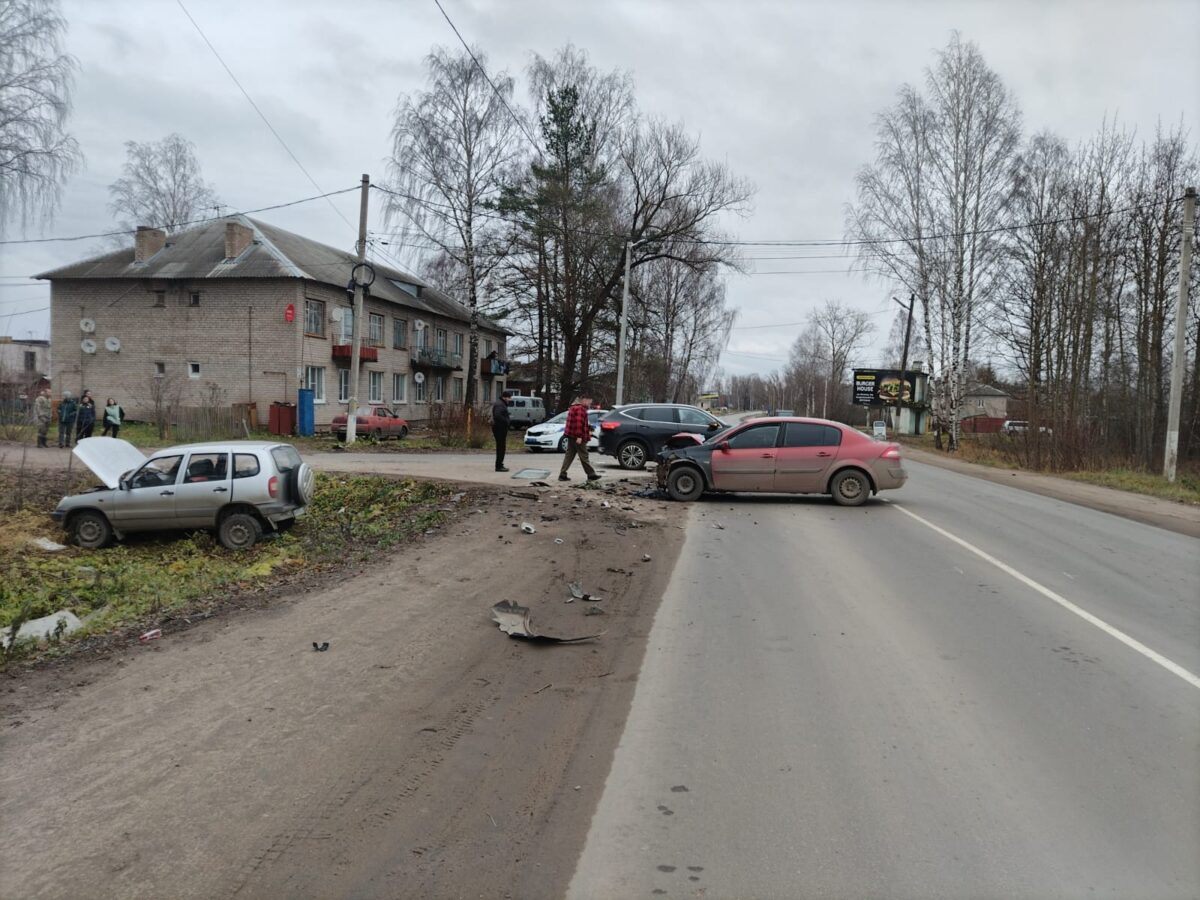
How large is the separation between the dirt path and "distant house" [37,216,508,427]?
109 feet

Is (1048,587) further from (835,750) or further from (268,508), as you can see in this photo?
(268,508)

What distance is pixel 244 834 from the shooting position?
3.49 meters

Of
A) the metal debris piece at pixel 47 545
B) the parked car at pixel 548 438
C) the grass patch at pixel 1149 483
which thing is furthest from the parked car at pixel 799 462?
the parked car at pixel 548 438

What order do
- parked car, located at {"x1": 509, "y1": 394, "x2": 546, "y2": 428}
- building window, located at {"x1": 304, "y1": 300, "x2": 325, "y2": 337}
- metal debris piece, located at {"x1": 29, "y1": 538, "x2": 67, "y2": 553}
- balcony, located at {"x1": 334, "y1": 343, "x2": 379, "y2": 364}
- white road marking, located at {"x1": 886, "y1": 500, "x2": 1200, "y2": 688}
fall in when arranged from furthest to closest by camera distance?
parked car, located at {"x1": 509, "y1": 394, "x2": 546, "y2": 428}, balcony, located at {"x1": 334, "y1": 343, "x2": 379, "y2": 364}, building window, located at {"x1": 304, "y1": 300, "x2": 325, "y2": 337}, metal debris piece, located at {"x1": 29, "y1": 538, "x2": 67, "y2": 553}, white road marking, located at {"x1": 886, "y1": 500, "x2": 1200, "y2": 688}

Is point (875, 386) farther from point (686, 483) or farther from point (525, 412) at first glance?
point (686, 483)

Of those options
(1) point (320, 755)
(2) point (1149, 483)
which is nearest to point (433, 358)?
(2) point (1149, 483)

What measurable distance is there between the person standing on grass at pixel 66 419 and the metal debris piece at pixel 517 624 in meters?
22.8

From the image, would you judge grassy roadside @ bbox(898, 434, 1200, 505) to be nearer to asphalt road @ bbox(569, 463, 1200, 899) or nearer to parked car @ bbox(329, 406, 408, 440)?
asphalt road @ bbox(569, 463, 1200, 899)

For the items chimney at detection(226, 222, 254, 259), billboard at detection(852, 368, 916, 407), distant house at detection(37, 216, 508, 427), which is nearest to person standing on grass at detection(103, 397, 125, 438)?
distant house at detection(37, 216, 508, 427)

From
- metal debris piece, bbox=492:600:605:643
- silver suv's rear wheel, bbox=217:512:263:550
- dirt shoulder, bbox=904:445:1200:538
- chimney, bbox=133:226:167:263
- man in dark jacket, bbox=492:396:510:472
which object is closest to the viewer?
metal debris piece, bbox=492:600:605:643

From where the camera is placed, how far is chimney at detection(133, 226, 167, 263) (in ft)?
133

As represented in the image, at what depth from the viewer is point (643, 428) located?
2059 centimetres

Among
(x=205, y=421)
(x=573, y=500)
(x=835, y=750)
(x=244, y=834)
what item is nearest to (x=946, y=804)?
(x=835, y=750)

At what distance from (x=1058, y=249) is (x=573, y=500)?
27.6m
